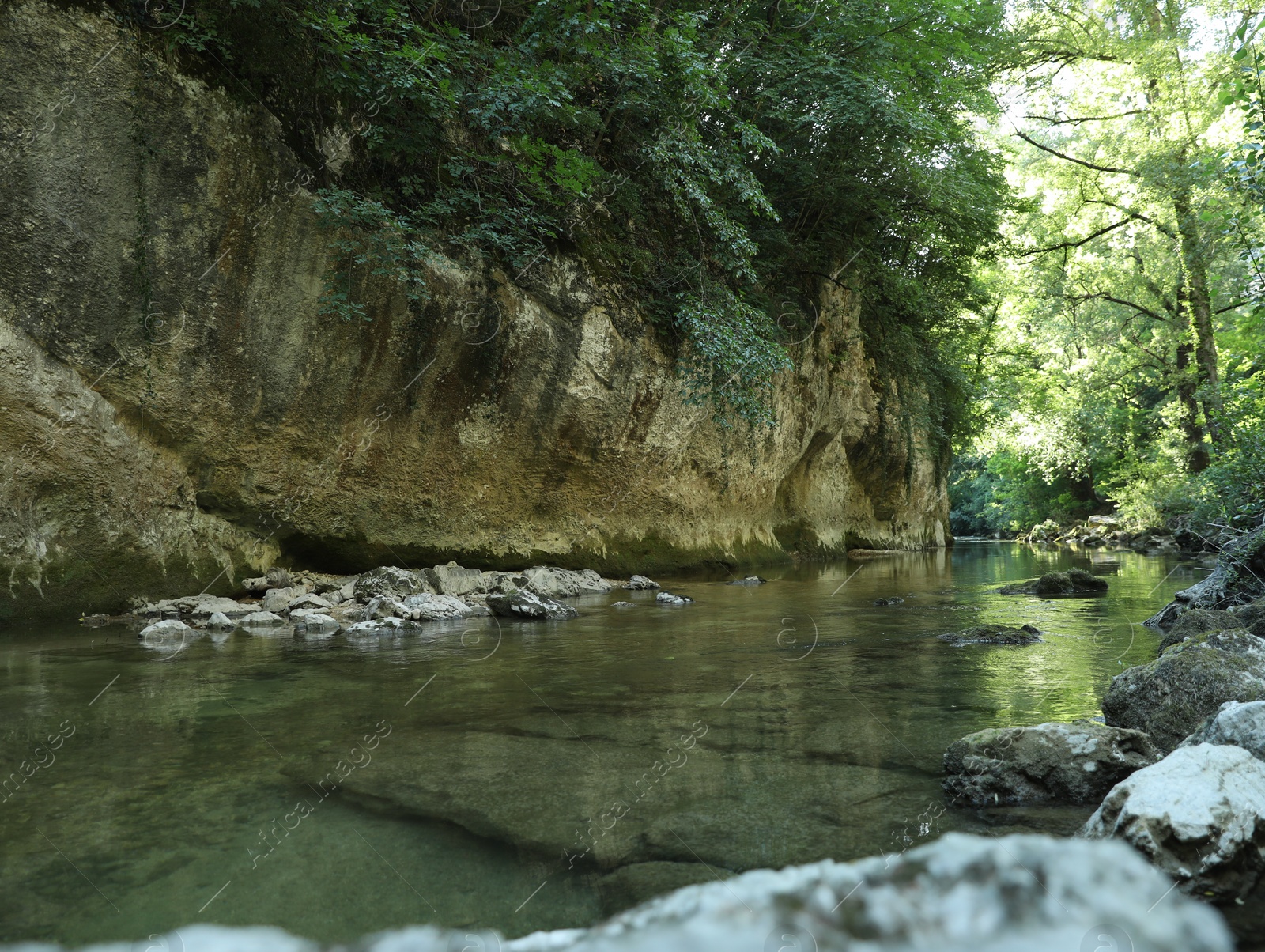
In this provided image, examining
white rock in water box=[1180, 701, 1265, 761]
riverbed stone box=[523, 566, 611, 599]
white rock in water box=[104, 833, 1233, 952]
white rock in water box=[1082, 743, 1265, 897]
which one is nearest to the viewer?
white rock in water box=[104, 833, 1233, 952]

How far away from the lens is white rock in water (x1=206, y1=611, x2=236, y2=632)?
8.24 m

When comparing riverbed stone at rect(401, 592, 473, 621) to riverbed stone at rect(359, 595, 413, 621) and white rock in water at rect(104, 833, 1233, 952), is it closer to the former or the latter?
riverbed stone at rect(359, 595, 413, 621)

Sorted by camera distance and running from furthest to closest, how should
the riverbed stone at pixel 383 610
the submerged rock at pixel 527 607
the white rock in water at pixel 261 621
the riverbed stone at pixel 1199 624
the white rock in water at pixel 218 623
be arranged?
the submerged rock at pixel 527 607 → the riverbed stone at pixel 383 610 → the white rock in water at pixel 261 621 → the white rock in water at pixel 218 623 → the riverbed stone at pixel 1199 624

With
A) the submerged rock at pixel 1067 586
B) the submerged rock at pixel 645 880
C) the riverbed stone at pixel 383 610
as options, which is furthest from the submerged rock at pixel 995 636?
the riverbed stone at pixel 383 610

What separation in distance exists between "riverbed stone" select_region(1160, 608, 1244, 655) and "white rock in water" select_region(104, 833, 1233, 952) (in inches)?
219

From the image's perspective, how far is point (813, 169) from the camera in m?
14.7

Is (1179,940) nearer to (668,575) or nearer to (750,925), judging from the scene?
(750,925)

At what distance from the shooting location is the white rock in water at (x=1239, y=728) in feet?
9.93

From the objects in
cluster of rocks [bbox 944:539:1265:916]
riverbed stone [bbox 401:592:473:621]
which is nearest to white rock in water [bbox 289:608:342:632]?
riverbed stone [bbox 401:592:473:621]

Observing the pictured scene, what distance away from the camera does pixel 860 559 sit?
21.7 metres

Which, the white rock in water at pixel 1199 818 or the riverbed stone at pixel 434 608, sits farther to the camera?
the riverbed stone at pixel 434 608

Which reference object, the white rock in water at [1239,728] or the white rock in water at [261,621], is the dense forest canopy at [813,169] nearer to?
the white rock in water at [261,621]

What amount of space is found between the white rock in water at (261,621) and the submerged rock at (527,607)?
7.71 ft

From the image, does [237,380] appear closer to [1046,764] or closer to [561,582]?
[561,582]
